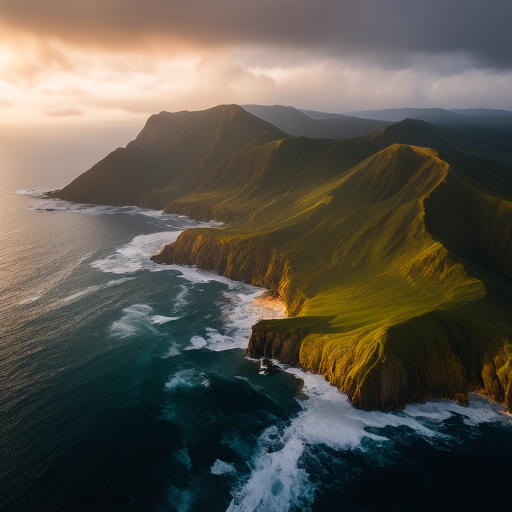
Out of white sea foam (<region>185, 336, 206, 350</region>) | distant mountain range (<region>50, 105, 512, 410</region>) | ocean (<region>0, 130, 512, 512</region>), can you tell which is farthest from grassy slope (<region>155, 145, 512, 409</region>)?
white sea foam (<region>185, 336, 206, 350</region>)

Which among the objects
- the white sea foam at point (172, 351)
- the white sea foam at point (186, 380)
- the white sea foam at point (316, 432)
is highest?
the white sea foam at point (172, 351)

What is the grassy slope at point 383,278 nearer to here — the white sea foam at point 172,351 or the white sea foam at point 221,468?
the white sea foam at point 172,351

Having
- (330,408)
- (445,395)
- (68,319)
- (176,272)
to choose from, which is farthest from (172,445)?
(176,272)

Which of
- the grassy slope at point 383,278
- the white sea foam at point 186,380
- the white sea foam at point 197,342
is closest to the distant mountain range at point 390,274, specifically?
the grassy slope at point 383,278

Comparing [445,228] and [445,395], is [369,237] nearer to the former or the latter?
[445,228]

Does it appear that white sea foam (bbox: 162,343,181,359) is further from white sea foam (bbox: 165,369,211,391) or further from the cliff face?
the cliff face

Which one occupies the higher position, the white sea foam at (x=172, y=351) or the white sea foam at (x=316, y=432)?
the white sea foam at (x=172, y=351)
